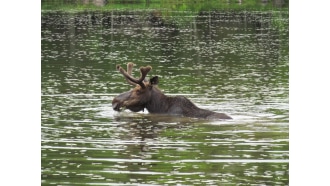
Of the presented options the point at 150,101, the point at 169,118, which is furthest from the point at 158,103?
the point at 169,118

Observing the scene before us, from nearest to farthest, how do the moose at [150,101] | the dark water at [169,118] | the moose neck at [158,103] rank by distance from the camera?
1. the dark water at [169,118]
2. the moose at [150,101]
3. the moose neck at [158,103]

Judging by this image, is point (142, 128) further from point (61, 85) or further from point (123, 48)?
point (123, 48)

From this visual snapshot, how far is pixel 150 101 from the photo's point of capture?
21703 millimetres

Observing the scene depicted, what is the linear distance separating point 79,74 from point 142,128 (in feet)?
A: 34.3

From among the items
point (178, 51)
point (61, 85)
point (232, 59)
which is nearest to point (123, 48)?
point (178, 51)

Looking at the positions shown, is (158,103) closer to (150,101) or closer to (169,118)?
(150,101)

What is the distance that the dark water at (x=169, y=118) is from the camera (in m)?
14.9

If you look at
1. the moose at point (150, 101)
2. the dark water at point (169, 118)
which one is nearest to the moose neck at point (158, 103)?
the moose at point (150, 101)

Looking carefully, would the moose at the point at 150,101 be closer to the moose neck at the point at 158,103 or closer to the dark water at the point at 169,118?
the moose neck at the point at 158,103

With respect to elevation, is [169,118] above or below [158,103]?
below

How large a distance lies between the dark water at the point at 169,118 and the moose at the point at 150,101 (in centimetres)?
24

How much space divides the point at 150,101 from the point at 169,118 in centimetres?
75

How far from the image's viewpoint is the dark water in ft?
48.9

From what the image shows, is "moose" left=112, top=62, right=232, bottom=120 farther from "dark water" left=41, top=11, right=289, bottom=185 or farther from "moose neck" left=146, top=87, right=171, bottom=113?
"dark water" left=41, top=11, right=289, bottom=185
